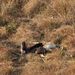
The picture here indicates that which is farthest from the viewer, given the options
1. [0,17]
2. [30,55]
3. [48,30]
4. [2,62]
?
[0,17]

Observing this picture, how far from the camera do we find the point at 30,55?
5.61m

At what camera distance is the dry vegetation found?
5.02 metres

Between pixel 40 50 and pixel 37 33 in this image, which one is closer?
pixel 40 50

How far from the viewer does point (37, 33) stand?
21.6ft

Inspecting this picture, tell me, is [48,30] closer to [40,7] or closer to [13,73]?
[40,7]

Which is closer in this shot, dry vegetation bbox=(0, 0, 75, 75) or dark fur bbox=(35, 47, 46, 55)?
dry vegetation bbox=(0, 0, 75, 75)

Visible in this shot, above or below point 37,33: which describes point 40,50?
below

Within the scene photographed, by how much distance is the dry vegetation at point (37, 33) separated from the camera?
198 inches

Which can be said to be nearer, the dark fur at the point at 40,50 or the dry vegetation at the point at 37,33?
the dry vegetation at the point at 37,33

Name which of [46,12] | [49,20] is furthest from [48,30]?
[46,12]

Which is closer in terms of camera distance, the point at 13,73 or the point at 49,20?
the point at 13,73

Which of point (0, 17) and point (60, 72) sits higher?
point (0, 17)

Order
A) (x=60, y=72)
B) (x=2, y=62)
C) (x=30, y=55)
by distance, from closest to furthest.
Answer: (x=60, y=72), (x=2, y=62), (x=30, y=55)

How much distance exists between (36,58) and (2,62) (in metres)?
0.79
